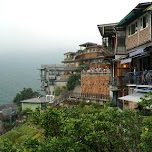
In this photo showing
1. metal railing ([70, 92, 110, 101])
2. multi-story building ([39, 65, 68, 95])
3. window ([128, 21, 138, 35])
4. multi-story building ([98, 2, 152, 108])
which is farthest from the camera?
multi-story building ([39, 65, 68, 95])

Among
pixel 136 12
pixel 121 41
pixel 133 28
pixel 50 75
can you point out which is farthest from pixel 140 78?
pixel 50 75

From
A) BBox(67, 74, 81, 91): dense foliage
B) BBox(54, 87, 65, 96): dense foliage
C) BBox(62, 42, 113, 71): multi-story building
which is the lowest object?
BBox(54, 87, 65, 96): dense foliage

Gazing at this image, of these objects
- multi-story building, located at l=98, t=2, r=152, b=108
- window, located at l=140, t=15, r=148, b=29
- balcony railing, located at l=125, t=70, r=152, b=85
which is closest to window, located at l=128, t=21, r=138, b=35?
multi-story building, located at l=98, t=2, r=152, b=108

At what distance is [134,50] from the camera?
21281 millimetres

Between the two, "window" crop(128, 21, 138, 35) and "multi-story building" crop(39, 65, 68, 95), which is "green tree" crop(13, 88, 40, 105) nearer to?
"multi-story building" crop(39, 65, 68, 95)

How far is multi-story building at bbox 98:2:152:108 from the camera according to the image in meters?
18.0

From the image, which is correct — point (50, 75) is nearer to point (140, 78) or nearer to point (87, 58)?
point (87, 58)

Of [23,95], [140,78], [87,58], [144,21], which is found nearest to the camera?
[140,78]

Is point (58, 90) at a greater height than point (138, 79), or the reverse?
point (138, 79)

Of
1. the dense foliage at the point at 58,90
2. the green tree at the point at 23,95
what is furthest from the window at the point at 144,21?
the green tree at the point at 23,95

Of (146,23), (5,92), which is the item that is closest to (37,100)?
(146,23)

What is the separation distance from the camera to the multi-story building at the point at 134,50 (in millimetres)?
18000

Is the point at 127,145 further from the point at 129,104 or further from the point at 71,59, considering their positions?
the point at 71,59

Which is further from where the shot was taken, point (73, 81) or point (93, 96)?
point (73, 81)
